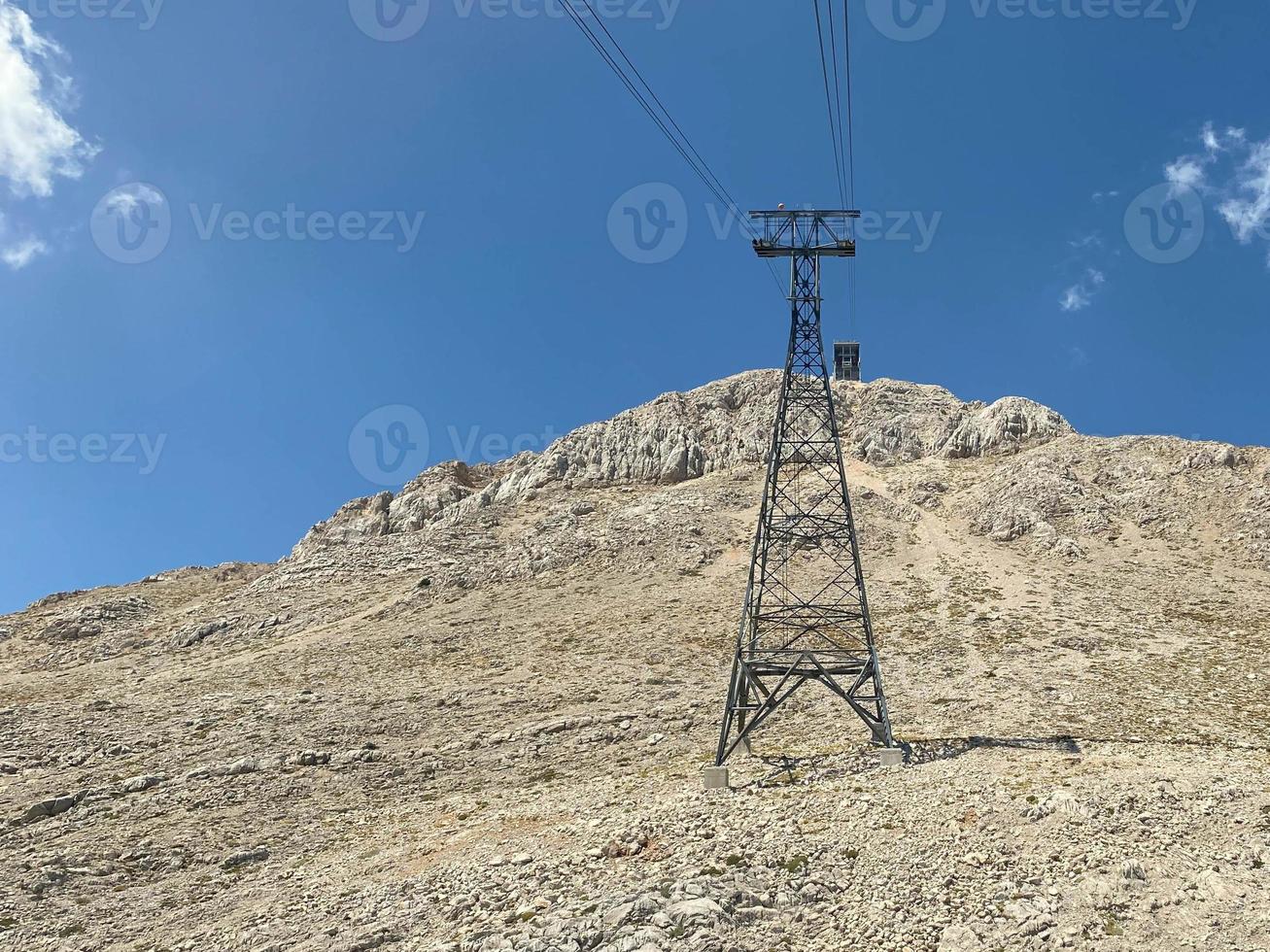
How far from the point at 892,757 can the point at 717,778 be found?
4.46 metres

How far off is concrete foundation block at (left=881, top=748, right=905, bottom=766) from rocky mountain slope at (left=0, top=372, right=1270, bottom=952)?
36 centimetres

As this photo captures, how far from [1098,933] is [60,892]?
69.3ft

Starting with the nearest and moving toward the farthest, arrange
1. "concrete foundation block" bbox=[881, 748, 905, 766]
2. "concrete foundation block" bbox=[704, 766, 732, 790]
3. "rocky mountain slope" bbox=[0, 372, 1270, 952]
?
"rocky mountain slope" bbox=[0, 372, 1270, 952] → "concrete foundation block" bbox=[704, 766, 732, 790] → "concrete foundation block" bbox=[881, 748, 905, 766]

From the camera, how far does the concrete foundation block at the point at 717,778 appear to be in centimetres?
1744

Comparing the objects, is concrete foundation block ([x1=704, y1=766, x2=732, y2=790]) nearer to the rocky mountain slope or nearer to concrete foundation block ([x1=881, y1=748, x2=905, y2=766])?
the rocky mountain slope

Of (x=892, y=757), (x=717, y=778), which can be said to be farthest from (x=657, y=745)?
(x=892, y=757)

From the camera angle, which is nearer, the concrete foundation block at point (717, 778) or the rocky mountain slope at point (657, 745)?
the rocky mountain slope at point (657, 745)

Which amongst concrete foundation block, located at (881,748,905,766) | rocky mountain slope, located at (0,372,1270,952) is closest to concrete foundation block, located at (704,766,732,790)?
rocky mountain slope, located at (0,372,1270,952)

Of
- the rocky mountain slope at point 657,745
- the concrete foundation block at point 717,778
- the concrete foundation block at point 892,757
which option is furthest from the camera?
the concrete foundation block at point 892,757

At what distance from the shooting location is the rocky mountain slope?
11.9 meters

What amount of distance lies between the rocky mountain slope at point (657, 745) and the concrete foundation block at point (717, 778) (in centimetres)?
30

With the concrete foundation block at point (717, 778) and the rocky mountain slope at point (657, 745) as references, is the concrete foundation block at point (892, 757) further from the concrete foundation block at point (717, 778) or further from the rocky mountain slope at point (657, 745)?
the concrete foundation block at point (717, 778)

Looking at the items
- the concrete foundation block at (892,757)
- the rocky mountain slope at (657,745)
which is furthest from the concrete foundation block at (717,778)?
the concrete foundation block at (892,757)

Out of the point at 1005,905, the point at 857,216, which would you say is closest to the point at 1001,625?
the point at 857,216
